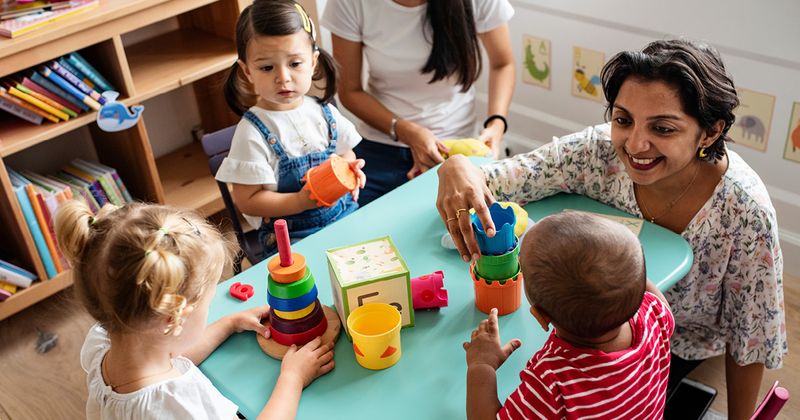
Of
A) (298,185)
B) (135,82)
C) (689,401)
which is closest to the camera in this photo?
(298,185)

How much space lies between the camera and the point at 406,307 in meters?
1.40

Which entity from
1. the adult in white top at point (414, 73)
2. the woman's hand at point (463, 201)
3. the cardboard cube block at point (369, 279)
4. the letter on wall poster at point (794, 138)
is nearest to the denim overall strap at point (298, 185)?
the adult in white top at point (414, 73)

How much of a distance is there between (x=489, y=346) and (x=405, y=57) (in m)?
1.29

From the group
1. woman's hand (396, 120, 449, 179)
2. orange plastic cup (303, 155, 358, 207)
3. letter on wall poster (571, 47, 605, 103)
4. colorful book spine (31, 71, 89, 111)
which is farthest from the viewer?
letter on wall poster (571, 47, 605, 103)

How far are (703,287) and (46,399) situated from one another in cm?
196

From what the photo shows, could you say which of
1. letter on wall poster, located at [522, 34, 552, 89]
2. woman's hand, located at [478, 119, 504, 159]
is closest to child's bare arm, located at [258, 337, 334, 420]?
woman's hand, located at [478, 119, 504, 159]

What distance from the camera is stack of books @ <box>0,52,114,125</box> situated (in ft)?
8.00

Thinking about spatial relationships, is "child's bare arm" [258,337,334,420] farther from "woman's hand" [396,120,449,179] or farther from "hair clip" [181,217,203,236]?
"woman's hand" [396,120,449,179]

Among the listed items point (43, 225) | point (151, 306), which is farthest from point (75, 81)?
point (151, 306)

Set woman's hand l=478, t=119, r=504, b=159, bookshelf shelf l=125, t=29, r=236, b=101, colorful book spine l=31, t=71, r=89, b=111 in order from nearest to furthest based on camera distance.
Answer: woman's hand l=478, t=119, r=504, b=159 → colorful book spine l=31, t=71, r=89, b=111 → bookshelf shelf l=125, t=29, r=236, b=101

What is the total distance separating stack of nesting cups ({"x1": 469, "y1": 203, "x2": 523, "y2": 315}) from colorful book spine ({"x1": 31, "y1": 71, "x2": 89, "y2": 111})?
1697 millimetres

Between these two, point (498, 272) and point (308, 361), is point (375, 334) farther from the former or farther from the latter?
point (498, 272)

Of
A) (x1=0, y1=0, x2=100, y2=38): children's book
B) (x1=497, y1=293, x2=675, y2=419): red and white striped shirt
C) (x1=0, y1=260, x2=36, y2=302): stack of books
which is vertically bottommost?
(x1=0, y1=260, x2=36, y2=302): stack of books

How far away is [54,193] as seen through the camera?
261 centimetres
